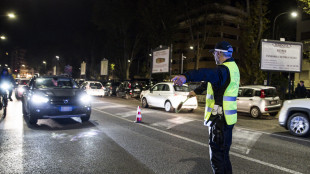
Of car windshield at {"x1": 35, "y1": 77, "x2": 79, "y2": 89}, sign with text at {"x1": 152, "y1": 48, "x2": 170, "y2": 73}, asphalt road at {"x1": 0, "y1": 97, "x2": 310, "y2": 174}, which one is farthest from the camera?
sign with text at {"x1": 152, "y1": 48, "x2": 170, "y2": 73}

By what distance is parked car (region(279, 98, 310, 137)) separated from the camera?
796 cm

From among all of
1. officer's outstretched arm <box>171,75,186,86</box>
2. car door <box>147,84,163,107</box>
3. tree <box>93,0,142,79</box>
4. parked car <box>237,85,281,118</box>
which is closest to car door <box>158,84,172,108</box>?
car door <box>147,84,163,107</box>

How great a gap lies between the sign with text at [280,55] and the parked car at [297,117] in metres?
10.3

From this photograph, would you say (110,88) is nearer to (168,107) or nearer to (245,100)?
(168,107)

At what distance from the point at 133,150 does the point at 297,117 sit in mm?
5373

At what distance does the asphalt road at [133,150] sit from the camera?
4691 millimetres

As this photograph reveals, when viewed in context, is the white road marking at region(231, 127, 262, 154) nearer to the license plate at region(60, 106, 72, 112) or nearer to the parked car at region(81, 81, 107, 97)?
the license plate at region(60, 106, 72, 112)

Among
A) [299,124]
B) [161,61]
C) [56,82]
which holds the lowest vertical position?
[299,124]

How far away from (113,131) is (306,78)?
118 feet

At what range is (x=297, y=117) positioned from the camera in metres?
8.20

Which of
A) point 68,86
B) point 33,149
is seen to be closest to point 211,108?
point 33,149

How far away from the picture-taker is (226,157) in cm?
336

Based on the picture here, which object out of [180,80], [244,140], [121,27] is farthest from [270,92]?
[121,27]

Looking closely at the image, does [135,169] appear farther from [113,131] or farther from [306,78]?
[306,78]
